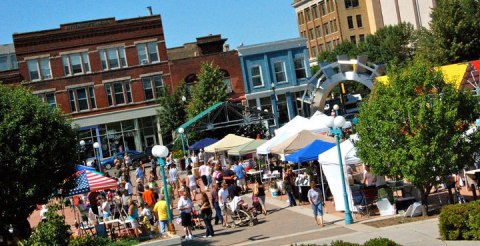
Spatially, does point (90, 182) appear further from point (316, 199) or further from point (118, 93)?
point (118, 93)

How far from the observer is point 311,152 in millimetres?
24594

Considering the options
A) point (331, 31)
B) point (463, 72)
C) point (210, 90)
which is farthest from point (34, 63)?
point (331, 31)

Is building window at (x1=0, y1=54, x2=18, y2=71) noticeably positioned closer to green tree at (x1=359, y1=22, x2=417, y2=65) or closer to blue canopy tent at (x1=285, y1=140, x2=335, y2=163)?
green tree at (x1=359, y1=22, x2=417, y2=65)

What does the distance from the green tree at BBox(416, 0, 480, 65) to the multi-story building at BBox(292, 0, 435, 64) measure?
85.1 ft

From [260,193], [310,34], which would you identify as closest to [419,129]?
[260,193]

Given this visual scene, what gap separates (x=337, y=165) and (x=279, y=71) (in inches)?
1414

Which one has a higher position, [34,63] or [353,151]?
[34,63]

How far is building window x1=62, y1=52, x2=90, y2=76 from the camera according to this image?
5638 cm

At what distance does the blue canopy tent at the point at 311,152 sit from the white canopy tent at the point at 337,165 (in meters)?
1.43

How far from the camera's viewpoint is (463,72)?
1336 inches

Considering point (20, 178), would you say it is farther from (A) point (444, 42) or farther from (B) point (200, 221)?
(A) point (444, 42)

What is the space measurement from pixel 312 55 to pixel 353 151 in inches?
3138

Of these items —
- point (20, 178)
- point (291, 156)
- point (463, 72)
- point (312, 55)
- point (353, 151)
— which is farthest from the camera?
point (312, 55)

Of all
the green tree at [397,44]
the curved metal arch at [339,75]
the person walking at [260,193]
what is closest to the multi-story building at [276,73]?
the curved metal arch at [339,75]
